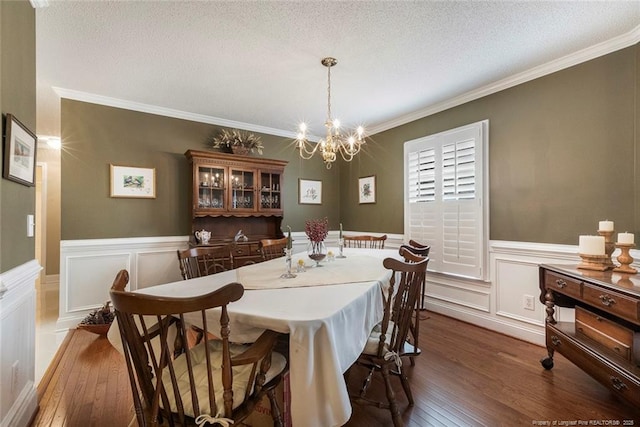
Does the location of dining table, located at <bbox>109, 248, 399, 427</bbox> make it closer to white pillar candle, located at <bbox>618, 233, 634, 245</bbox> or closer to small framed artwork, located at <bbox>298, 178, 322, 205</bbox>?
white pillar candle, located at <bbox>618, 233, 634, 245</bbox>

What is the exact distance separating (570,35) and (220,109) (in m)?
3.49

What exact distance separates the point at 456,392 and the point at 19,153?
3.07 m

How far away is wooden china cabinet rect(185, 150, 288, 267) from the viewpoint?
140 inches

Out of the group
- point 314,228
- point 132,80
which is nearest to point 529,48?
point 314,228

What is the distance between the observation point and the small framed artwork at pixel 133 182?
3.33 metres

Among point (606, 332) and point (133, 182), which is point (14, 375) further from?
point (606, 332)

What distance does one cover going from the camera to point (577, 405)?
1.80 m

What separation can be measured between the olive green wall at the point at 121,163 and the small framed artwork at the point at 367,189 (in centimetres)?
238

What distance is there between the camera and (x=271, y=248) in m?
2.88

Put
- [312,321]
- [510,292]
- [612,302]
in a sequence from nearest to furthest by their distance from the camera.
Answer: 1. [312,321]
2. [612,302]
3. [510,292]

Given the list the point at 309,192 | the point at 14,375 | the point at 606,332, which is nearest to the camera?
the point at 14,375

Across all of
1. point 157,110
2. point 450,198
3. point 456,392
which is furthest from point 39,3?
point 450,198

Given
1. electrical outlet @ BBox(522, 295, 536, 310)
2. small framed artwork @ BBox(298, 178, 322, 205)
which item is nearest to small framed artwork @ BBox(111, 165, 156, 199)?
small framed artwork @ BBox(298, 178, 322, 205)

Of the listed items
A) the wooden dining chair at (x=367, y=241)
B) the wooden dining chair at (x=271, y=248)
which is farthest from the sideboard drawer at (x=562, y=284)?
the wooden dining chair at (x=271, y=248)
